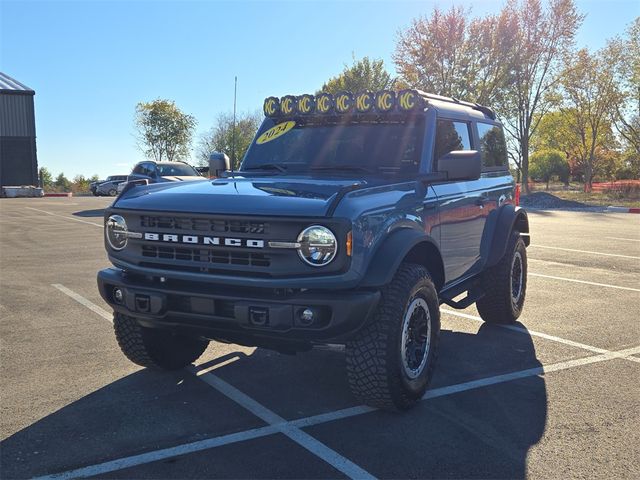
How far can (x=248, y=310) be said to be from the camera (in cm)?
321

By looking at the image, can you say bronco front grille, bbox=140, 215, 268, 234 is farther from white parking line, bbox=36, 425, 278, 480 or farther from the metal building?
the metal building

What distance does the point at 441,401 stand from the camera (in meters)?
3.94

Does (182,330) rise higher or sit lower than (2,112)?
lower

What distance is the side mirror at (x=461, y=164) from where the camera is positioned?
413cm

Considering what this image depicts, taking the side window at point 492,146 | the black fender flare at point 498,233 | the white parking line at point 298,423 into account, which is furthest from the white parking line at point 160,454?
the side window at point 492,146

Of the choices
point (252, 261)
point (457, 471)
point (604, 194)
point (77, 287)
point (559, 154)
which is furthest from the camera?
point (559, 154)

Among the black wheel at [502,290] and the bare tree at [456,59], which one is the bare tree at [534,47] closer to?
the bare tree at [456,59]

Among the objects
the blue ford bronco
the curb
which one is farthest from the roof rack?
the curb

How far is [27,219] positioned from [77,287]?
13265 millimetres

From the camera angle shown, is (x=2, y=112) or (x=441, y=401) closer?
(x=441, y=401)

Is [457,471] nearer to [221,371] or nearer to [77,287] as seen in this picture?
[221,371]

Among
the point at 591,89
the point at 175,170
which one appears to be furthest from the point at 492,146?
the point at 591,89

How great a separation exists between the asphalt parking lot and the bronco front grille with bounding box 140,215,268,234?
1.03 m

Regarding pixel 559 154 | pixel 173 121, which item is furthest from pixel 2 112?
pixel 559 154
